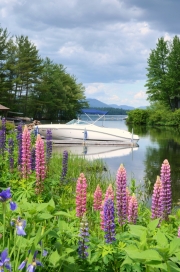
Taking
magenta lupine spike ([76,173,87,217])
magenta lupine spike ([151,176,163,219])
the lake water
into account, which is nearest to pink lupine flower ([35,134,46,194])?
magenta lupine spike ([76,173,87,217])

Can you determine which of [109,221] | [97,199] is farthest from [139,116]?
[109,221]

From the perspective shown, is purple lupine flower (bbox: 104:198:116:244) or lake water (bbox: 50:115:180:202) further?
lake water (bbox: 50:115:180:202)

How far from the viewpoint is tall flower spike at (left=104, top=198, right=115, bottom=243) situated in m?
2.70

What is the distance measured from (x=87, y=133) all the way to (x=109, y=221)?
2589cm

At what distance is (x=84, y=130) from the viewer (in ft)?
92.9

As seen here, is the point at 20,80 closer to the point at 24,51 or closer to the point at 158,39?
the point at 24,51

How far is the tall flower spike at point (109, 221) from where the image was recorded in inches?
106

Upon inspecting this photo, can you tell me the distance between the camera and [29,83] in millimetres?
66062

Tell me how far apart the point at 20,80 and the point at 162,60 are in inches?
1081

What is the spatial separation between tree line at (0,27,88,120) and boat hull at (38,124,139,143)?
3265cm

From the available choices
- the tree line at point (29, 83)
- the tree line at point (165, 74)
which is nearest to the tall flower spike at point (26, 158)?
the tree line at point (29, 83)

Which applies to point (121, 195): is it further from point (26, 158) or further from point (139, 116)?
point (139, 116)

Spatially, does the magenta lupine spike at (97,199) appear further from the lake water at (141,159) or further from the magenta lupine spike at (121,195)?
the lake water at (141,159)

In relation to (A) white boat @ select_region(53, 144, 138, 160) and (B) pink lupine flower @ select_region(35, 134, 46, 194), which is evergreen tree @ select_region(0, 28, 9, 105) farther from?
(B) pink lupine flower @ select_region(35, 134, 46, 194)
